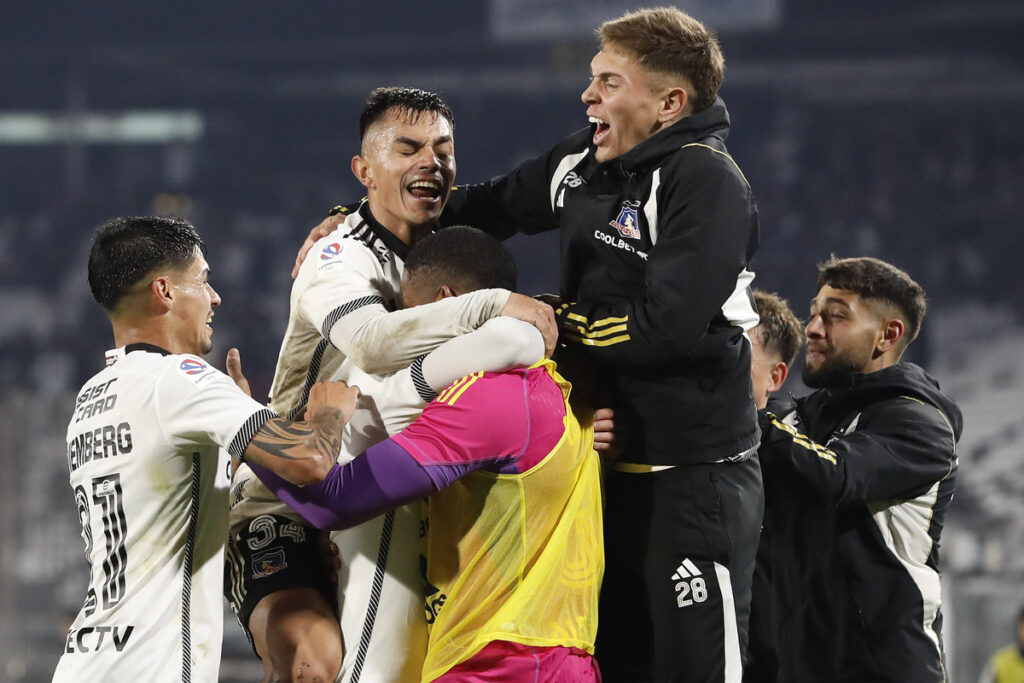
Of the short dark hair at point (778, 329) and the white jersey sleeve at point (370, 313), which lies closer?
the white jersey sleeve at point (370, 313)

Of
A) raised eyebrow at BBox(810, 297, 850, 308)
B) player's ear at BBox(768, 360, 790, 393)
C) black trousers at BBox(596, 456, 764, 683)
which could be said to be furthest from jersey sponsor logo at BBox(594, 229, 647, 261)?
player's ear at BBox(768, 360, 790, 393)

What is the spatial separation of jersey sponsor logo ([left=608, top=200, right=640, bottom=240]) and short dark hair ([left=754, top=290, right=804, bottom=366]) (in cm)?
139

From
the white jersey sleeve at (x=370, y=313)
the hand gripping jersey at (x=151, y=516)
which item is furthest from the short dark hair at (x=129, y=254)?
the white jersey sleeve at (x=370, y=313)

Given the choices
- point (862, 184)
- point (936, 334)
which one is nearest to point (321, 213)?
point (862, 184)

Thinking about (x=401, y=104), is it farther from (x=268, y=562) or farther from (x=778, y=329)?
(x=778, y=329)

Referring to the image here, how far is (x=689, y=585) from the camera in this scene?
10.7ft

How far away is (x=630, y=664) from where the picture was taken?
339 cm

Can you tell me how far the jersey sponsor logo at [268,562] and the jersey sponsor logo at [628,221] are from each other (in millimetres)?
1433

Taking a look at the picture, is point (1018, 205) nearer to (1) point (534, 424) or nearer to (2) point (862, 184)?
(2) point (862, 184)

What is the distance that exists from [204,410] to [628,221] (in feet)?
4.26

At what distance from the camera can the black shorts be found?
11.6 feet

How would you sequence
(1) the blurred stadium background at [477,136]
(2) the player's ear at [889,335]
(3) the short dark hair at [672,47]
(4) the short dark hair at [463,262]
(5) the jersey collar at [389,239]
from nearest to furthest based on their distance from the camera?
(4) the short dark hair at [463,262] → (3) the short dark hair at [672,47] → (5) the jersey collar at [389,239] → (2) the player's ear at [889,335] → (1) the blurred stadium background at [477,136]

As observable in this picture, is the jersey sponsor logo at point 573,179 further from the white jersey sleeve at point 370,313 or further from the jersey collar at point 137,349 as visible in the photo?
the jersey collar at point 137,349

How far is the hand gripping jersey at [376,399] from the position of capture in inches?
124
